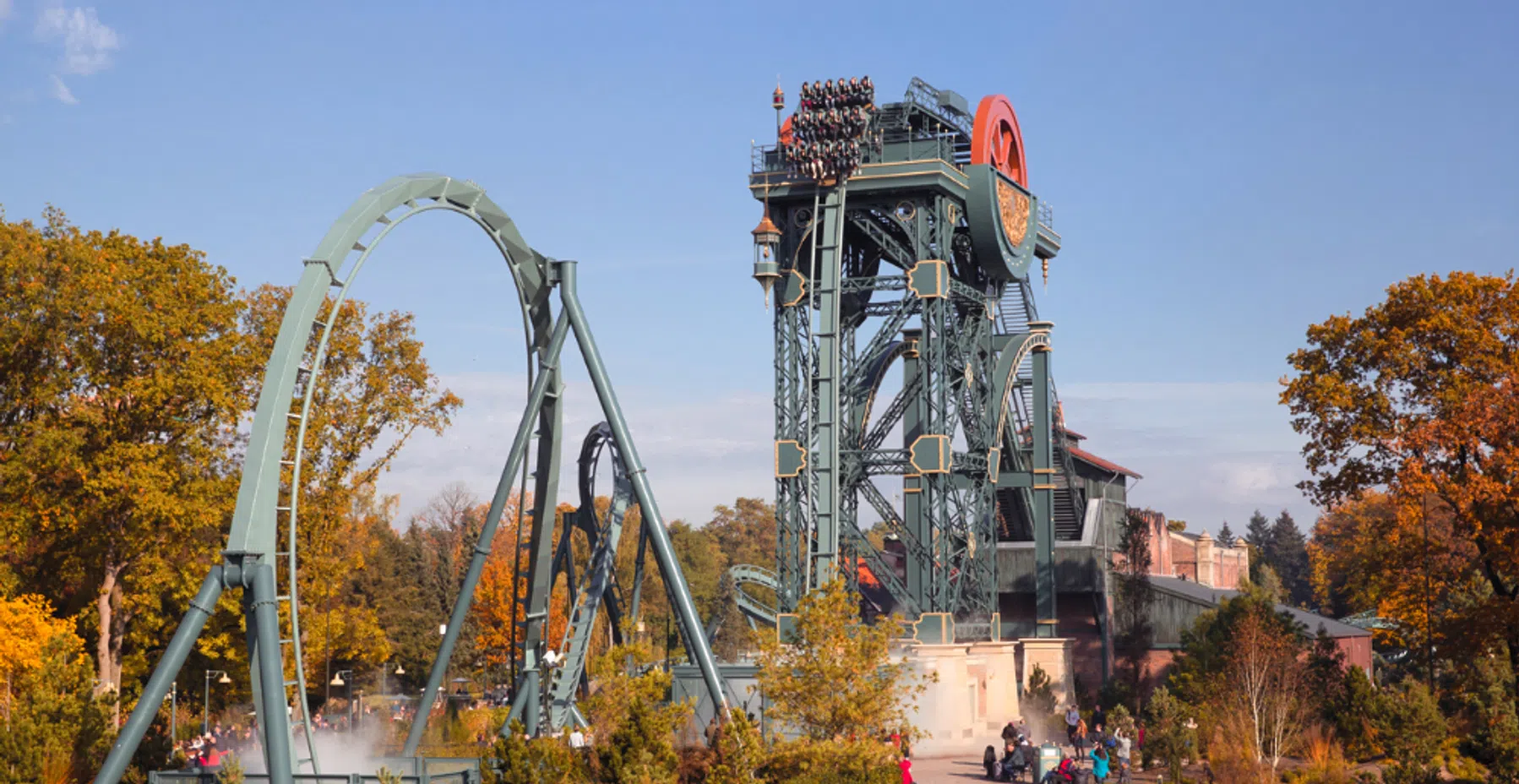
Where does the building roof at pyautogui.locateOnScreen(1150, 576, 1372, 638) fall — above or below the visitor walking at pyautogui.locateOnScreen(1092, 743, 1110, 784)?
above

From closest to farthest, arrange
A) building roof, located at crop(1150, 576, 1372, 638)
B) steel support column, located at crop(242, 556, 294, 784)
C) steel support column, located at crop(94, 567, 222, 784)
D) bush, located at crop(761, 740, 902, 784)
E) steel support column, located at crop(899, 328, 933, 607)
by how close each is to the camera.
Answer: steel support column, located at crop(94, 567, 222, 784) < steel support column, located at crop(242, 556, 294, 784) < bush, located at crop(761, 740, 902, 784) < steel support column, located at crop(899, 328, 933, 607) < building roof, located at crop(1150, 576, 1372, 638)

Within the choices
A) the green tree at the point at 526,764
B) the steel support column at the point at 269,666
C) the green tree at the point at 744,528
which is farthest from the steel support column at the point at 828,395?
the green tree at the point at 744,528

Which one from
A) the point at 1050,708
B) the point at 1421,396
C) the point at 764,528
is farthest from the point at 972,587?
the point at 764,528

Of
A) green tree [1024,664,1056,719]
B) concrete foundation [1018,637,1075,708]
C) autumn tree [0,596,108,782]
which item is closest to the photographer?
autumn tree [0,596,108,782]

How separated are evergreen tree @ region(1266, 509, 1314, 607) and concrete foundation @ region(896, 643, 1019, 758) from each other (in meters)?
89.0

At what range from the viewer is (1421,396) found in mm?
37156

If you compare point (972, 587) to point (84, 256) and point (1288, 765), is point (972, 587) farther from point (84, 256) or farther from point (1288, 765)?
point (84, 256)

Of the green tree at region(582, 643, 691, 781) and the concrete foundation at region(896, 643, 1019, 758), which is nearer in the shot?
the green tree at region(582, 643, 691, 781)

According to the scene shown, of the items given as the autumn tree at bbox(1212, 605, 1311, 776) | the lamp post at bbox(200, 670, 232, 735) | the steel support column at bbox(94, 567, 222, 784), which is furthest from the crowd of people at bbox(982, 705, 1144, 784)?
the lamp post at bbox(200, 670, 232, 735)

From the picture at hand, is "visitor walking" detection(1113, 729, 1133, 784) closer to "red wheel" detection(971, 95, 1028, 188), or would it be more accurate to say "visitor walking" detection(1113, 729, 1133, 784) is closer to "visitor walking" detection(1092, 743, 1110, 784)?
"visitor walking" detection(1092, 743, 1110, 784)

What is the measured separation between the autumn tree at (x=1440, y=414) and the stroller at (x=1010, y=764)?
32.3 feet

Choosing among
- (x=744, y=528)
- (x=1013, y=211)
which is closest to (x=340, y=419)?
(x=1013, y=211)

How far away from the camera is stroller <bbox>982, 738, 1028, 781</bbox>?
35844mm

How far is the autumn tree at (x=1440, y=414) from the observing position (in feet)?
112
